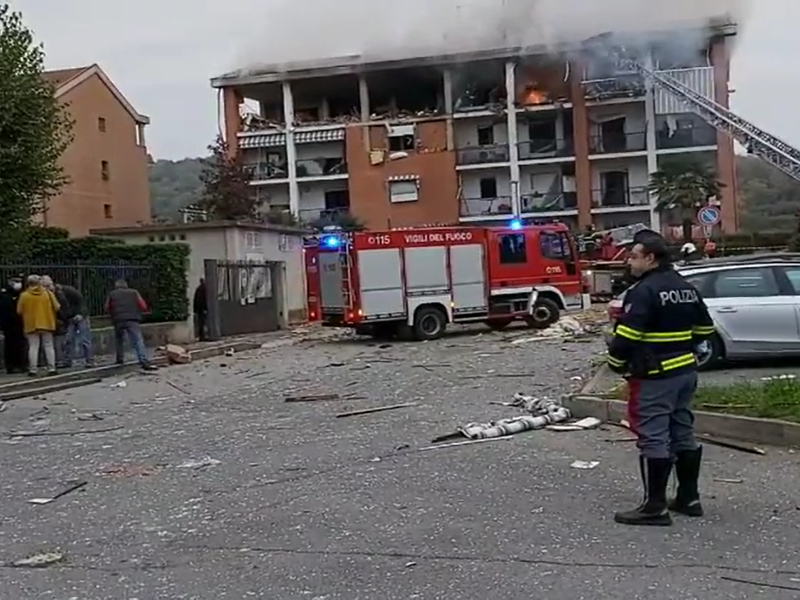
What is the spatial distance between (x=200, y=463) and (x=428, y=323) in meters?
15.9

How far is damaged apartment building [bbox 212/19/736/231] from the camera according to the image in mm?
53188

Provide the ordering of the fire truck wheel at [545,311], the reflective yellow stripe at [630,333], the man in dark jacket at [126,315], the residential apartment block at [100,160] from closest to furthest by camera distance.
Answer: the reflective yellow stripe at [630,333], the man in dark jacket at [126,315], the fire truck wheel at [545,311], the residential apartment block at [100,160]

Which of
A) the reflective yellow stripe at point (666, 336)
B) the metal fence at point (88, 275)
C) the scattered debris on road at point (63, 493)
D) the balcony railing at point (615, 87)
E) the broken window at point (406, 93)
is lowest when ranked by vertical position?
the scattered debris on road at point (63, 493)

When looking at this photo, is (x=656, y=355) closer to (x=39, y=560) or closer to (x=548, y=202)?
(x=39, y=560)

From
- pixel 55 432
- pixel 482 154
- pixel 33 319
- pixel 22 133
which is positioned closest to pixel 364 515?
pixel 55 432

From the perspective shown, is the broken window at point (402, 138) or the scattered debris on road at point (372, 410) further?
the broken window at point (402, 138)

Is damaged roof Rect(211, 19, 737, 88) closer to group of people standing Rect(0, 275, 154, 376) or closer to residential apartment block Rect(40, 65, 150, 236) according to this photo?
residential apartment block Rect(40, 65, 150, 236)

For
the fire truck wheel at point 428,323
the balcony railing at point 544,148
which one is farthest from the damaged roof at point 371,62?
the fire truck wheel at point 428,323

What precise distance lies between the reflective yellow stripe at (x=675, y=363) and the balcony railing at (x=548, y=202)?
159 ft

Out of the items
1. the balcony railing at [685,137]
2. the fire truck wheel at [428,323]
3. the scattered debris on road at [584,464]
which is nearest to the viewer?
the scattered debris on road at [584,464]

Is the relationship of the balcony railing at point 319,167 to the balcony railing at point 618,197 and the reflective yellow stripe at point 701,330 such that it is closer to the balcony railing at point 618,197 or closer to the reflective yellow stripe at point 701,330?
the balcony railing at point 618,197

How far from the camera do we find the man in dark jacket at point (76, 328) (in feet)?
63.2

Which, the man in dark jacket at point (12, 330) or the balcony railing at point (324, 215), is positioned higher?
the balcony railing at point (324, 215)

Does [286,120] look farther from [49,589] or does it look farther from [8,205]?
[49,589]
